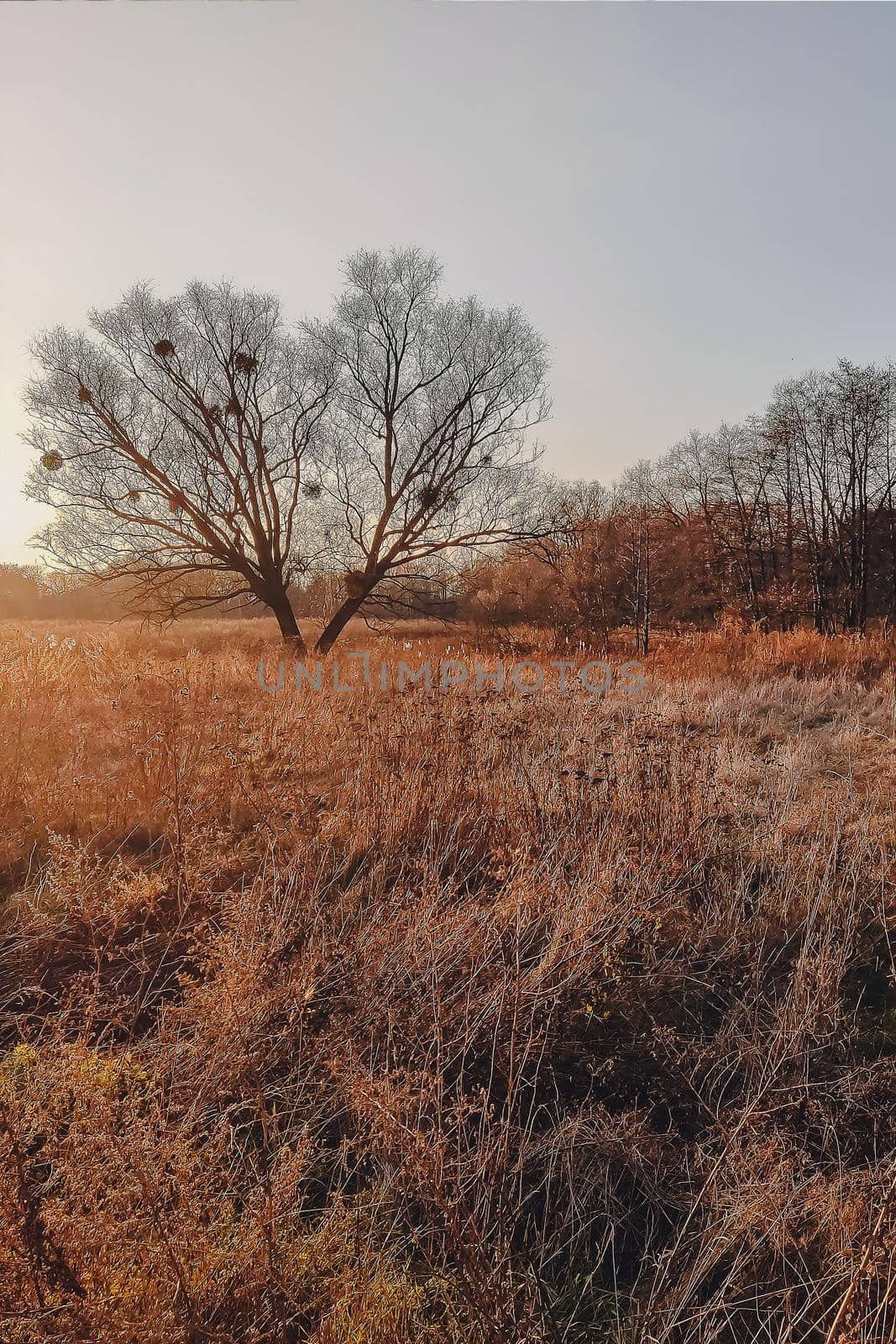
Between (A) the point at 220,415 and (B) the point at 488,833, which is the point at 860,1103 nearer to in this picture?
(B) the point at 488,833

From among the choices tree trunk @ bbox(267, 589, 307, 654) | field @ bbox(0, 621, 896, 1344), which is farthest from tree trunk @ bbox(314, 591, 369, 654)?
field @ bbox(0, 621, 896, 1344)

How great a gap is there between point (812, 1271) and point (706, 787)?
118 inches

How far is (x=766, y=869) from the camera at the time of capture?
13.9ft

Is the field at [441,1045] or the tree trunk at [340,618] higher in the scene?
the tree trunk at [340,618]

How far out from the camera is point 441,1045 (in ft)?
8.54

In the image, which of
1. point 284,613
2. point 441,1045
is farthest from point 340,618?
point 441,1045

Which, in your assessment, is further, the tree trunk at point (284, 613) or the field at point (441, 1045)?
the tree trunk at point (284, 613)

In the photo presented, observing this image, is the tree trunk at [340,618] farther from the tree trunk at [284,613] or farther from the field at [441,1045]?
the field at [441,1045]

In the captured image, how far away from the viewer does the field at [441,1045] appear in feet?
5.65

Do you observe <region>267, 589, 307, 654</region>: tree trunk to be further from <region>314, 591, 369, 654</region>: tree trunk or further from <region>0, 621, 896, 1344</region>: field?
<region>0, 621, 896, 1344</region>: field

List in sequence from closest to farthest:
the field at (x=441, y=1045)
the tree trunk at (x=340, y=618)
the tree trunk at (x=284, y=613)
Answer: the field at (x=441, y=1045)
the tree trunk at (x=284, y=613)
the tree trunk at (x=340, y=618)

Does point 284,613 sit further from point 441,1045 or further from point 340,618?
point 441,1045

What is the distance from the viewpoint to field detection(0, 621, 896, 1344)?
1.72 m

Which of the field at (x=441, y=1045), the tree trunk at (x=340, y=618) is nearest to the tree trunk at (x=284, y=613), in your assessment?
the tree trunk at (x=340, y=618)
